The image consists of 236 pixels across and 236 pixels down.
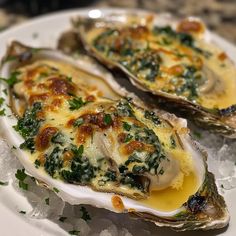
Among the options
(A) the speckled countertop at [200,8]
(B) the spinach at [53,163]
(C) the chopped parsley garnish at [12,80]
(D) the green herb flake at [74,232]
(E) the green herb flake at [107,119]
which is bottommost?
(A) the speckled countertop at [200,8]

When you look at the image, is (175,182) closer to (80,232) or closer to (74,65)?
(80,232)

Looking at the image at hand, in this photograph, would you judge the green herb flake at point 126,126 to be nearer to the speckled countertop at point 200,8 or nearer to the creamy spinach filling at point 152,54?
the creamy spinach filling at point 152,54

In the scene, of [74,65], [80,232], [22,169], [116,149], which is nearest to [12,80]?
[74,65]

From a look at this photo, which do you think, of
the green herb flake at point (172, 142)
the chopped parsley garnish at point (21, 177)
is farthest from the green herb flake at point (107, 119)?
the chopped parsley garnish at point (21, 177)

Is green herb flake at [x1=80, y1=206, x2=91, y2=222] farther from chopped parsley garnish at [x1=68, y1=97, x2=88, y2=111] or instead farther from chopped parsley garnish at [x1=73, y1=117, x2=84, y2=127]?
chopped parsley garnish at [x1=68, y1=97, x2=88, y2=111]

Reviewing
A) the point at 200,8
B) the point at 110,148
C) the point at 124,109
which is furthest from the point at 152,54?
the point at 200,8

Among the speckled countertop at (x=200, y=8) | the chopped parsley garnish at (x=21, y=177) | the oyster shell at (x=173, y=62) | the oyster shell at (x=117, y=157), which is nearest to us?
the oyster shell at (x=117, y=157)

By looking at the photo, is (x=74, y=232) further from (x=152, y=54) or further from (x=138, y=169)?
(x=152, y=54)
